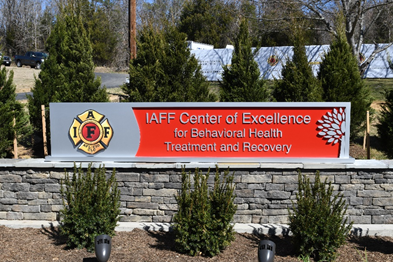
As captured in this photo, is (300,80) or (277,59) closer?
(300,80)

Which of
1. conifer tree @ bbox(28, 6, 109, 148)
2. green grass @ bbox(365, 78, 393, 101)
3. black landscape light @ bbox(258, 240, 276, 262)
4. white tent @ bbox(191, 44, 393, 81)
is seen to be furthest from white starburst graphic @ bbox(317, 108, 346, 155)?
white tent @ bbox(191, 44, 393, 81)

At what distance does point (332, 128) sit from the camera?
6508 millimetres

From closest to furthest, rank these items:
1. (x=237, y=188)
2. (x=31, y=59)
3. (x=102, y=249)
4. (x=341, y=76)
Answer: (x=102, y=249) < (x=237, y=188) < (x=341, y=76) < (x=31, y=59)

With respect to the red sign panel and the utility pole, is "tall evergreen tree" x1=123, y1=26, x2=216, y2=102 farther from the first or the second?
the red sign panel

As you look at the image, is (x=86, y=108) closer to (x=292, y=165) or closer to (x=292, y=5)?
(x=292, y=165)

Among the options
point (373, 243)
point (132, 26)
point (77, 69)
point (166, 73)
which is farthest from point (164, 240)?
point (132, 26)

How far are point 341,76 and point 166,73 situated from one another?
13.2 ft

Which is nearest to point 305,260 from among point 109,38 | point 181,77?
point 181,77

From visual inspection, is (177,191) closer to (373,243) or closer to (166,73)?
(373,243)

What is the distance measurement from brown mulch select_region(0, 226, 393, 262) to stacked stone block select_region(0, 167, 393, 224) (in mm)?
413

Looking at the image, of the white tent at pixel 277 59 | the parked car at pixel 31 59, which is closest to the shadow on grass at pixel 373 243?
the white tent at pixel 277 59

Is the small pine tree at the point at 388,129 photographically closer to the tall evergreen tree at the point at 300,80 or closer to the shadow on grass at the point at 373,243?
the tall evergreen tree at the point at 300,80

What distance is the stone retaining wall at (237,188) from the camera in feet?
20.7

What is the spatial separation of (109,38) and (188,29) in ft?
40.0
